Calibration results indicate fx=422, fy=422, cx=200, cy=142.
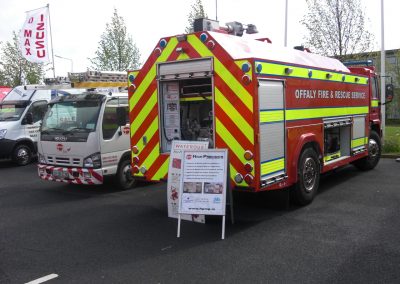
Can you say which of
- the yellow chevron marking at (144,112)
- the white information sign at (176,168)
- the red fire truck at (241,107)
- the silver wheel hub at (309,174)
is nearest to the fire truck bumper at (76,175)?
the red fire truck at (241,107)

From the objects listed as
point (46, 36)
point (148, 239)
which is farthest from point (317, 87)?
point (46, 36)

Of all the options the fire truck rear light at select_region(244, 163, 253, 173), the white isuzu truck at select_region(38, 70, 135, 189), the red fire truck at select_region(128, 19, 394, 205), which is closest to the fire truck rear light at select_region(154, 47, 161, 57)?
→ the red fire truck at select_region(128, 19, 394, 205)

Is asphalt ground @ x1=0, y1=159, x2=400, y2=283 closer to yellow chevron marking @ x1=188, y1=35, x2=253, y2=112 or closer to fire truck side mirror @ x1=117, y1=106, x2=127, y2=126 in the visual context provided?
fire truck side mirror @ x1=117, y1=106, x2=127, y2=126

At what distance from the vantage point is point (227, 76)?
571 cm

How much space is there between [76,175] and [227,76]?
405 centimetres

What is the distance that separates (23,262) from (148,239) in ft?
5.04

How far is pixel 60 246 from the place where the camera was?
17.8 feet

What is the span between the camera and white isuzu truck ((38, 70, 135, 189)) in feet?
26.8

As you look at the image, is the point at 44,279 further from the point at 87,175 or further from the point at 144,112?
the point at 87,175

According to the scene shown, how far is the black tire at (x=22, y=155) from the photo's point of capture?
1298 cm

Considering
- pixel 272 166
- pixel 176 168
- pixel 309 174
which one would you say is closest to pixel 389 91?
pixel 309 174

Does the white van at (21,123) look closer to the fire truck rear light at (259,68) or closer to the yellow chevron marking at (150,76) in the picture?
the yellow chevron marking at (150,76)

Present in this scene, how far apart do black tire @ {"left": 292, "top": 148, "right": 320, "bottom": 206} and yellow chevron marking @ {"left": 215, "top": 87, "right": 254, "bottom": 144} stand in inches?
Answer: 58.8

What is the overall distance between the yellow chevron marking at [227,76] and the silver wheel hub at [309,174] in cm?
Answer: 193
